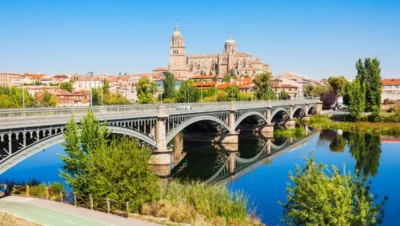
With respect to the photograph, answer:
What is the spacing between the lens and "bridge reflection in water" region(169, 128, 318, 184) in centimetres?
4519

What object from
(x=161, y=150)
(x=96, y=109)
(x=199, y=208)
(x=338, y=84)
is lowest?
(x=199, y=208)

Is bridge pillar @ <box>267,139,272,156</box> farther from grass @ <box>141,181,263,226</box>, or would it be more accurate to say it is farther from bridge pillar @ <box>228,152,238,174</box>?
grass @ <box>141,181,263,226</box>

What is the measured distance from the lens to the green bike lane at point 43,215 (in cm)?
1877

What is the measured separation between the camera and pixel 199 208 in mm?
24031

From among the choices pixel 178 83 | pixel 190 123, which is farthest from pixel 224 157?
pixel 178 83

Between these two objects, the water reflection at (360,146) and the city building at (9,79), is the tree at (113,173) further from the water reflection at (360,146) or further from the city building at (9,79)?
the city building at (9,79)

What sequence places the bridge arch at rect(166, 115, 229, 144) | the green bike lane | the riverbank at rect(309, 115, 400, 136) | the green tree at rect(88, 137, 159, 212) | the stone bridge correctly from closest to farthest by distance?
the green bike lane
the green tree at rect(88, 137, 159, 212)
the stone bridge
the bridge arch at rect(166, 115, 229, 144)
the riverbank at rect(309, 115, 400, 136)

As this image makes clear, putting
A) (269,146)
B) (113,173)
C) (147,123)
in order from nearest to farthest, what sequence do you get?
1. (113,173)
2. (147,123)
3. (269,146)

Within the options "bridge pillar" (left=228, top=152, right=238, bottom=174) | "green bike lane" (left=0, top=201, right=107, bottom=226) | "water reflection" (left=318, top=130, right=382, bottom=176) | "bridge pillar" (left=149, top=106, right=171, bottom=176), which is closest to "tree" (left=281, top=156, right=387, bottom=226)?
"green bike lane" (left=0, top=201, right=107, bottom=226)

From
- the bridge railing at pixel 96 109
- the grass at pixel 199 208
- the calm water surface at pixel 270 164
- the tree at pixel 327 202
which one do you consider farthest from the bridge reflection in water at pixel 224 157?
the tree at pixel 327 202

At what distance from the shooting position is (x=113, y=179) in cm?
2181

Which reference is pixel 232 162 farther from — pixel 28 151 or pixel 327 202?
pixel 327 202

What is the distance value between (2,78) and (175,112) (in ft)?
556

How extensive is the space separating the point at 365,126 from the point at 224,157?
133 feet
